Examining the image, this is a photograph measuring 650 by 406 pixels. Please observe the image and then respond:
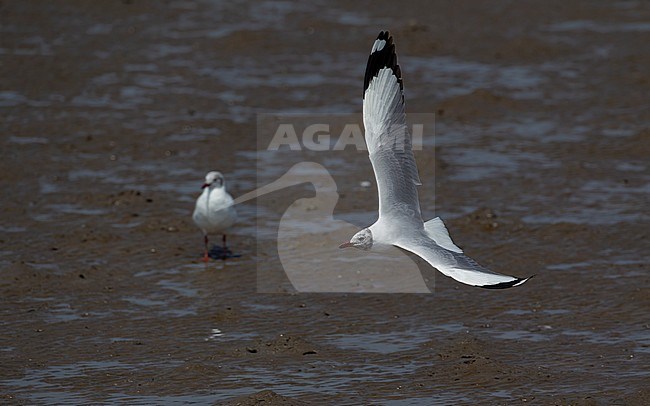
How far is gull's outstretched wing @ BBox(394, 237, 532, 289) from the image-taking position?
19.2 ft

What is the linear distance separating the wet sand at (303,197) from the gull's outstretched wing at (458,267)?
2.90 ft

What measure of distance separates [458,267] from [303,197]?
15.0 ft

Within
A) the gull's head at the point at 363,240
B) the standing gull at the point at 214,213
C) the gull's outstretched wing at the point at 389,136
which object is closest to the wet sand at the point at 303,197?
the standing gull at the point at 214,213

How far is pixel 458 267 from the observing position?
625cm

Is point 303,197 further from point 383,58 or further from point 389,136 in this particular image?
point 383,58

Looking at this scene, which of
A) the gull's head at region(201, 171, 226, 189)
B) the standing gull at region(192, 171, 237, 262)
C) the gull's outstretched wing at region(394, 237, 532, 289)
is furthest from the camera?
the gull's head at region(201, 171, 226, 189)

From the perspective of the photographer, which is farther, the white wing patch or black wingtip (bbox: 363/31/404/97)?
black wingtip (bbox: 363/31/404/97)

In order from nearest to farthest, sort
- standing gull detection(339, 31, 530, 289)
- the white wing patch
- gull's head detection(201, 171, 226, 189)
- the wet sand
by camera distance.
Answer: the white wing patch < standing gull detection(339, 31, 530, 289) < the wet sand < gull's head detection(201, 171, 226, 189)

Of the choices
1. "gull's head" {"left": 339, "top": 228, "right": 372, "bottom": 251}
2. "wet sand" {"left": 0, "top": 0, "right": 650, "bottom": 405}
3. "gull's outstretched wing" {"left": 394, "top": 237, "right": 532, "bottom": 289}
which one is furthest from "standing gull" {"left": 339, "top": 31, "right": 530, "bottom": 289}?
"wet sand" {"left": 0, "top": 0, "right": 650, "bottom": 405}

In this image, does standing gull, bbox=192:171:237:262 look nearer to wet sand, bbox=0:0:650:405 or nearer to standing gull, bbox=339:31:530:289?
wet sand, bbox=0:0:650:405

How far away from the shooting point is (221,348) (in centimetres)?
760

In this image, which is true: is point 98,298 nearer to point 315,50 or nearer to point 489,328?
point 489,328

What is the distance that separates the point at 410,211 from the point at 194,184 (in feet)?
13.6

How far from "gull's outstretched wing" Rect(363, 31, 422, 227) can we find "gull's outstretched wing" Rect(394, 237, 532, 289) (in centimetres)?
29
